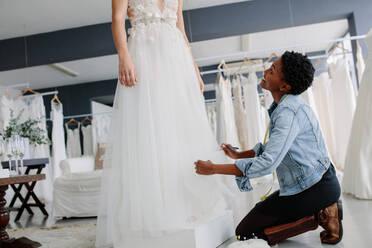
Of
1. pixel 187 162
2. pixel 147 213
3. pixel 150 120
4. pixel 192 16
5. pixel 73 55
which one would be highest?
pixel 192 16

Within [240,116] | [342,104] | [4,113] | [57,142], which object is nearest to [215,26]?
[240,116]

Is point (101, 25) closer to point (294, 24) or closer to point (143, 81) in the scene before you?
point (294, 24)

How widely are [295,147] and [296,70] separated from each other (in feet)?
1.23

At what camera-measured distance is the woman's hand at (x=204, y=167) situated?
1473 mm

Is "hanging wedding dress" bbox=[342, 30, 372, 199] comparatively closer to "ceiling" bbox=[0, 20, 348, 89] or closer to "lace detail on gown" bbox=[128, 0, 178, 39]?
"lace detail on gown" bbox=[128, 0, 178, 39]

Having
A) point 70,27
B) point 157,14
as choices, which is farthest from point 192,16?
point 157,14

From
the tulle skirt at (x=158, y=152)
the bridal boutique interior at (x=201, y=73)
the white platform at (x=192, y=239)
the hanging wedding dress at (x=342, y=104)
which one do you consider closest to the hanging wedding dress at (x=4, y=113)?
the bridal boutique interior at (x=201, y=73)

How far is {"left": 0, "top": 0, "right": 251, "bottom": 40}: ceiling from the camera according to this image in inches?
173

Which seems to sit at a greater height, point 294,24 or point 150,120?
point 294,24

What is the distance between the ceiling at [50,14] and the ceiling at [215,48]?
1.72 metres

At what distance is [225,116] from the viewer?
4645mm

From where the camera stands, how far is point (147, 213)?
4.91 feet

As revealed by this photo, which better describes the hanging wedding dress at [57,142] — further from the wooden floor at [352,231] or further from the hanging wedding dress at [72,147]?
the wooden floor at [352,231]

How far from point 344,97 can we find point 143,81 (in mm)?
3870
